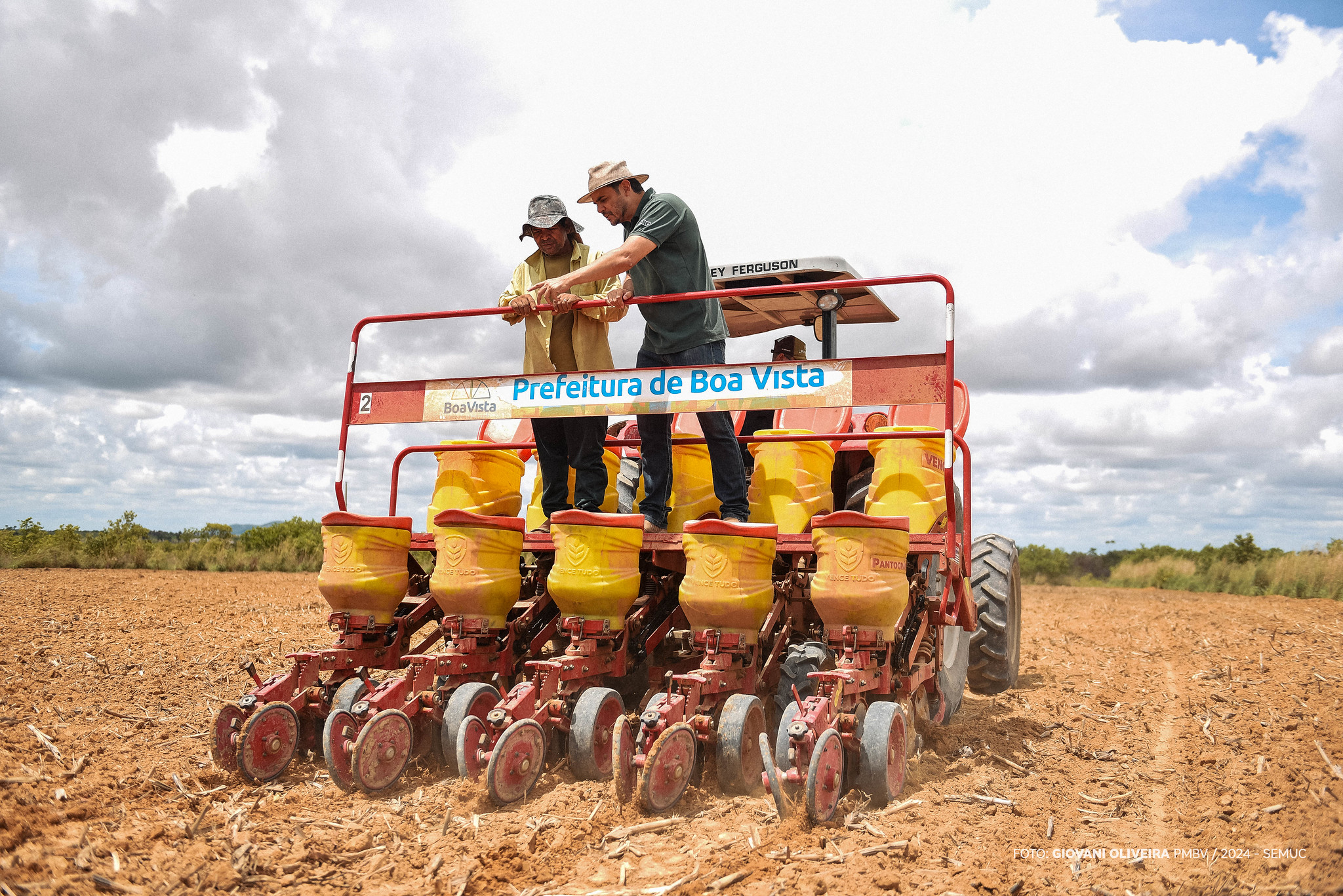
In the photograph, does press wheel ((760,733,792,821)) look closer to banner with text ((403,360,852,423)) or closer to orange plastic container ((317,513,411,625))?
banner with text ((403,360,852,423))

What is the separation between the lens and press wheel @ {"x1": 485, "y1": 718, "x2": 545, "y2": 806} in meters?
3.67

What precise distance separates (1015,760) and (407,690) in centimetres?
322

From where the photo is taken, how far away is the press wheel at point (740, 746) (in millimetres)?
3834

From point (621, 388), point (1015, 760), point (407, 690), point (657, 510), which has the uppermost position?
point (621, 388)

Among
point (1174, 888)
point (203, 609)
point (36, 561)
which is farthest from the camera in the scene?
point (36, 561)

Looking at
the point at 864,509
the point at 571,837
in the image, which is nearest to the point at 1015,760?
the point at 864,509

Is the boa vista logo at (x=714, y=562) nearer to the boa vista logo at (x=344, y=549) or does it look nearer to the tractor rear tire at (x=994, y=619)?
the boa vista logo at (x=344, y=549)

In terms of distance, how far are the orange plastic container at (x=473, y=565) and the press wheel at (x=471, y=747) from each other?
32.8 inches

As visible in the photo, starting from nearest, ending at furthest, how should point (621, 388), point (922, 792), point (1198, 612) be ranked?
1. point (922, 792)
2. point (621, 388)
3. point (1198, 612)

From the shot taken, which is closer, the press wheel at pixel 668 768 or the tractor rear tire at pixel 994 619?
the press wheel at pixel 668 768

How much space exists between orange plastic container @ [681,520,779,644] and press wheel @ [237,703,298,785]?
196cm

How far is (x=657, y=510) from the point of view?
502 cm

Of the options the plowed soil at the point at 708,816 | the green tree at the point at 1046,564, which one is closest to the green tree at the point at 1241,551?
the green tree at the point at 1046,564

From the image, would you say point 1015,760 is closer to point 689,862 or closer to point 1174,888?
point 1174,888
